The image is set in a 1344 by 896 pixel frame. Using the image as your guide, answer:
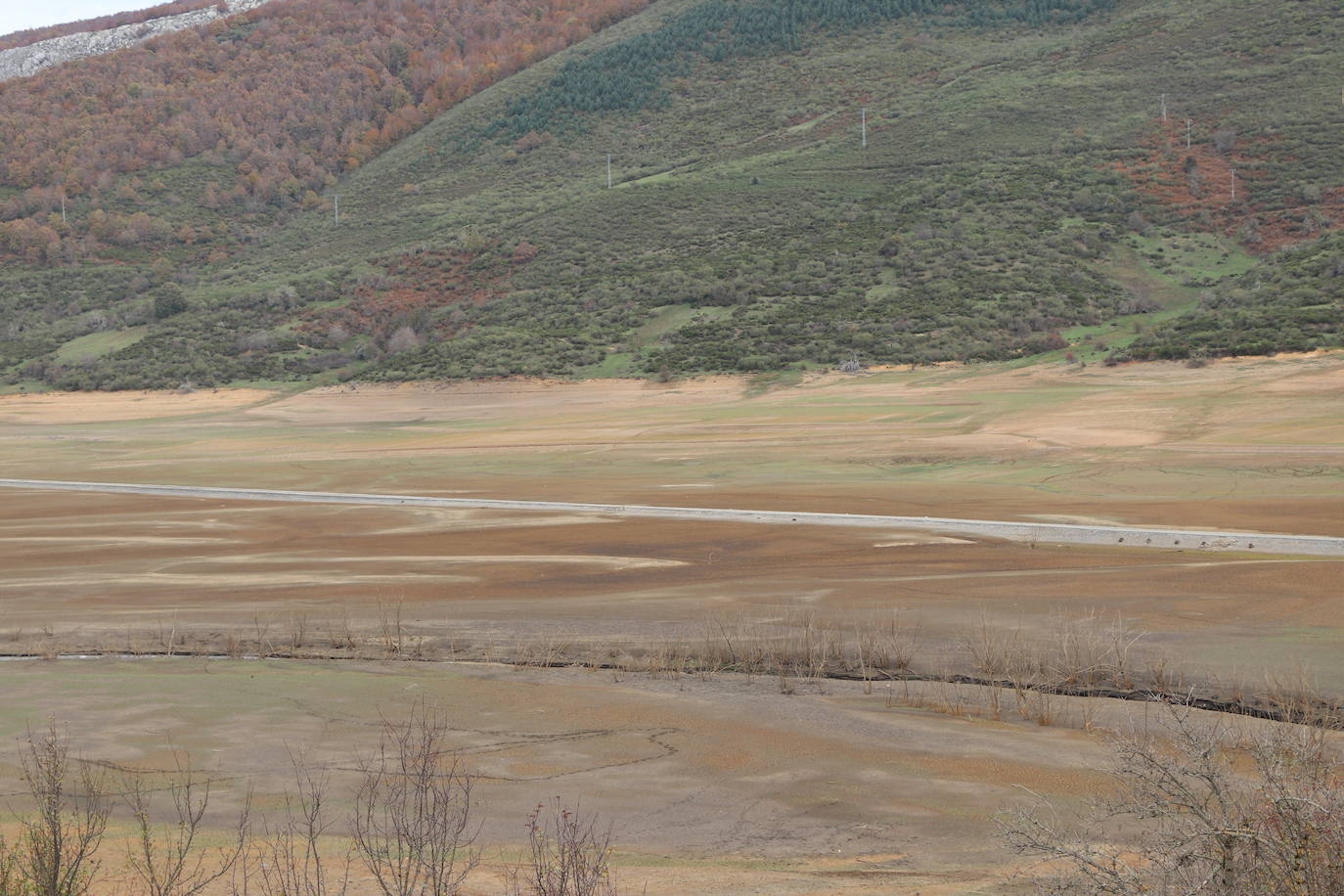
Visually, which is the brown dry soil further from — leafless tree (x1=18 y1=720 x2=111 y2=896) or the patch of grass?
the patch of grass

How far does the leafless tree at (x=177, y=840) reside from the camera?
21.5 feet

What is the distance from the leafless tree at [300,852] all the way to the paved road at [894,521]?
1170 cm

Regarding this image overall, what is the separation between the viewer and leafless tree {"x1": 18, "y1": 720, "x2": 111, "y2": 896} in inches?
240

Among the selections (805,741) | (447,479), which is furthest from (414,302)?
(805,741)

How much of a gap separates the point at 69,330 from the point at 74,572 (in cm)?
5312

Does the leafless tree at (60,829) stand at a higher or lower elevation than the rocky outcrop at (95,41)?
lower

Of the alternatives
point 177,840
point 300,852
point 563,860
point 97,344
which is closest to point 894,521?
point 300,852

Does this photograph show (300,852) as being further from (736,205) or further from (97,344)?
(736,205)

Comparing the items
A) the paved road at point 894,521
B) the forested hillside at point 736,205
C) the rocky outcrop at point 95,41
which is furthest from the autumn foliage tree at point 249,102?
the paved road at point 894,521

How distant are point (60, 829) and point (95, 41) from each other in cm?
14804

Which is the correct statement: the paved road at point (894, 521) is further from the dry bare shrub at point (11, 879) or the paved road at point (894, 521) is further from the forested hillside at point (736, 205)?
the forested hillside at point (736, 205)

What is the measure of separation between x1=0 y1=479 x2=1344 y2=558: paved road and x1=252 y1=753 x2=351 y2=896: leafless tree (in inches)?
461

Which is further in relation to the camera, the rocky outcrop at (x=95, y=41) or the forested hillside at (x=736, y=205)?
the rocky outcrop at (x=95, y=41)

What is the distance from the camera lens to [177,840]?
7.79 meters
